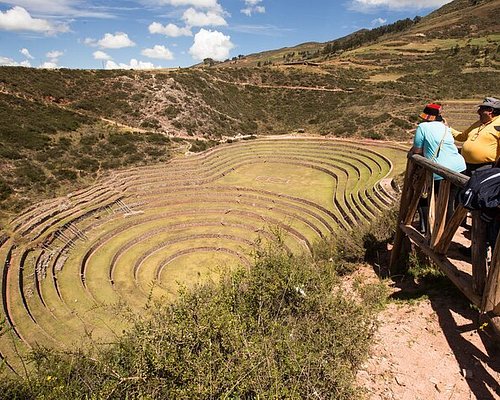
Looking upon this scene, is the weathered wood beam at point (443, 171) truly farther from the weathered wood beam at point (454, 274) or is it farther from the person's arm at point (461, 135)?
the weathered wood beam at point (454, 274)

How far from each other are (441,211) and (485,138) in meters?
1.50

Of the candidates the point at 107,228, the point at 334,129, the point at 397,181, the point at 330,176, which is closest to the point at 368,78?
the point at 334,129

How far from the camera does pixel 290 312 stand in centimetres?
568

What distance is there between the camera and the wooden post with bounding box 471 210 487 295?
11.9 ft

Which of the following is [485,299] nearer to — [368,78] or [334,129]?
[334,129]

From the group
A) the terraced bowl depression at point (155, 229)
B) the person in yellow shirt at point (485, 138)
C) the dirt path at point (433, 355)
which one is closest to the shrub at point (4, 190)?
the terraced bowl depression at point (155, 229)

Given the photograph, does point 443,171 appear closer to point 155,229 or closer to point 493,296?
point 493,296

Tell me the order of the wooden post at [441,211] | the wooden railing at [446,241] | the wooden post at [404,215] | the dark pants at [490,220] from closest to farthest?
the dark pants at [490,220]
the wooden railing at [446,241]
the wooden post at [441,211]
the wooden post at [404,215]

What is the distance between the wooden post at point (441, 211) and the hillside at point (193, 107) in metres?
23.5

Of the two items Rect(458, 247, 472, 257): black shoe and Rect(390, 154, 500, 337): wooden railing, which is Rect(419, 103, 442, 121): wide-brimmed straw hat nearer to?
Rect(390, 154, 500, 337): wooden railing

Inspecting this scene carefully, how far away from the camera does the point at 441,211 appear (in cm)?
466

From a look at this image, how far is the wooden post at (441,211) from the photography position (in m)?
4.52

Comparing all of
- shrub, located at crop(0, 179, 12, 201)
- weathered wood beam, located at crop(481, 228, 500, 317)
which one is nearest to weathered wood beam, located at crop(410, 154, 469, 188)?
weathered wood beam, located at crop(481, 228, 500, 317)

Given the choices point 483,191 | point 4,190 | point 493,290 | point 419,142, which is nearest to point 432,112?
point 419,142
